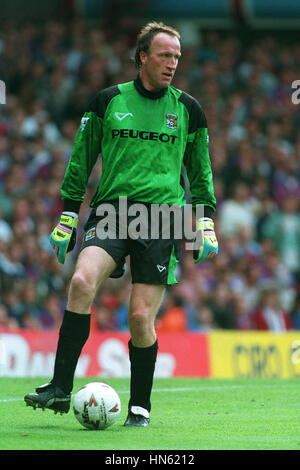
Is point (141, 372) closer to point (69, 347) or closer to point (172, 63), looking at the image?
point (69, 347)

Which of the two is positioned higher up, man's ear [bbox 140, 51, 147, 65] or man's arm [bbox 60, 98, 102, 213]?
man's ear [bbox 140, 51, 147, 65]

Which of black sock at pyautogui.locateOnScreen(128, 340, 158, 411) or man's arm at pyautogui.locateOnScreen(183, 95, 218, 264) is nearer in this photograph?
black sock at pyautogui.locateOnScreen(128, 340, 158, 411)

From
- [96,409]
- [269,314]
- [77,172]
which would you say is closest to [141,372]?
[96,409]

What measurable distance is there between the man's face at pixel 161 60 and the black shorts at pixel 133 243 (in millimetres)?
821

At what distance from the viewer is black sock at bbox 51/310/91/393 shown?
20.8 ft

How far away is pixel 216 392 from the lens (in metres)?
9.34

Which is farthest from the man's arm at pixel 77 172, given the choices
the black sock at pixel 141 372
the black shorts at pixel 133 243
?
the black sock at pixel 141 372

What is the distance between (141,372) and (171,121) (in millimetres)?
1658

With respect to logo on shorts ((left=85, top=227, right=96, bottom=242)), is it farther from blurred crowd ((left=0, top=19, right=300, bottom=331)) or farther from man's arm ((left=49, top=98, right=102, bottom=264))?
blurred crowd ((left=0, top=19, right=300, bottom=331))

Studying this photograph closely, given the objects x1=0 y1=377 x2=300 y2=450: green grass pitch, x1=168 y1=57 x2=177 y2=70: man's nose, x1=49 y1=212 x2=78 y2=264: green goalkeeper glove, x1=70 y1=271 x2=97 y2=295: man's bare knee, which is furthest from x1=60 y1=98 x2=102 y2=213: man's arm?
x1=0 y1=377 x2=300 y2=450: green grass pitch

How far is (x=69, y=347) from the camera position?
251 inches

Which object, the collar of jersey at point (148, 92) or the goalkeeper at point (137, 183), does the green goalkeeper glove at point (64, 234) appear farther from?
the collar of jersey at point (148, 92)

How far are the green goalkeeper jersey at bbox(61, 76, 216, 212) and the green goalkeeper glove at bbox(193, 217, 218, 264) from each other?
0.26 metres
